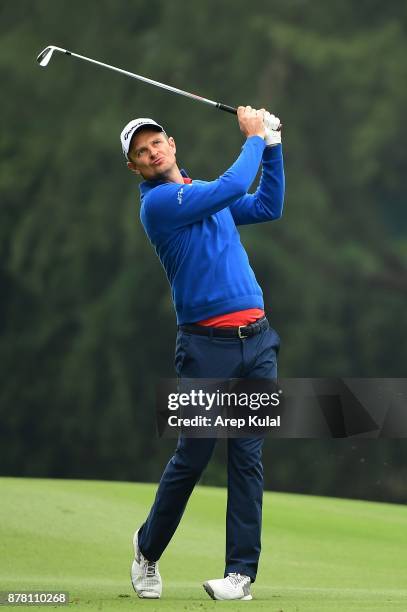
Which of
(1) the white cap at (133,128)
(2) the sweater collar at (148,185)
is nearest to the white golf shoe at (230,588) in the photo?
(2) the sweater collar at (148,185)

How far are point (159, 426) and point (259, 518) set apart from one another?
386 millimetres

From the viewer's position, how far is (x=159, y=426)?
403 centimetres

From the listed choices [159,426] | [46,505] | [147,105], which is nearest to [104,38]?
[147,105]

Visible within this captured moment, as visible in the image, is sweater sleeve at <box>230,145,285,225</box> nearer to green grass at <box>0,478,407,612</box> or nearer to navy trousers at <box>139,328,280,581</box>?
navy trousers at <box>139,328,280,581</box>

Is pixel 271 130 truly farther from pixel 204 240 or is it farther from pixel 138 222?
pixel 138 222

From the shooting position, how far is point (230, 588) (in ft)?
12.3

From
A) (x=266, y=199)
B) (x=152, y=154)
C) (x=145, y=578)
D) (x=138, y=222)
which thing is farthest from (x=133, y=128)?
(x=138, y=222)

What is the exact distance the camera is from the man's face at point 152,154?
3889 mm

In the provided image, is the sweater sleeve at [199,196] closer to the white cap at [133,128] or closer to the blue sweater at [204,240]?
the blue sweater at [204,240]

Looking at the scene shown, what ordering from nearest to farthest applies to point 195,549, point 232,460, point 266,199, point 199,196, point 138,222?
point 199,196
point 232,460
point 266,199
point 195,549
point 138,222

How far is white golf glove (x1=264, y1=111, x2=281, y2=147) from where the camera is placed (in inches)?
155

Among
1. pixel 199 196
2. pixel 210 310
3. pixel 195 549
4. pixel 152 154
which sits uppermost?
pixel 152 154

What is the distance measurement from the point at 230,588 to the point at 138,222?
13.8 metres

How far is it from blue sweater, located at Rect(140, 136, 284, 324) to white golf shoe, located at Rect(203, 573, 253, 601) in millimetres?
689
